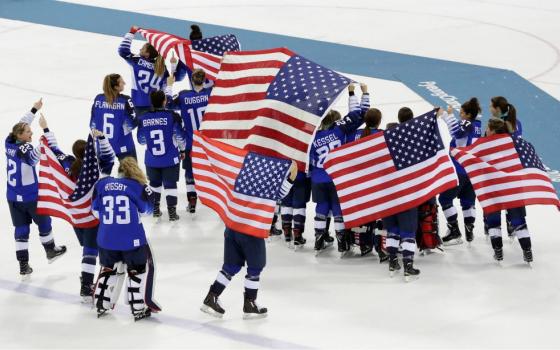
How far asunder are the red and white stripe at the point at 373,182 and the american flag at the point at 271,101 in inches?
31.7

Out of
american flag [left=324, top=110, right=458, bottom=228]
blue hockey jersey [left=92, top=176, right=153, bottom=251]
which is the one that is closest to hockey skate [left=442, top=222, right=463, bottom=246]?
american flag [left=324, top=110, right=458, bottom=228]

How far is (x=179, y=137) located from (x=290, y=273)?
9.18ft

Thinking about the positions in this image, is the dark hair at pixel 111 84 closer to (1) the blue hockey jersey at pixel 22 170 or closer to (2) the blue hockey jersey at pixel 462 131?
(1) the blue hockey jersey at pixel 22 170

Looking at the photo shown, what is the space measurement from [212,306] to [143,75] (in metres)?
5.78

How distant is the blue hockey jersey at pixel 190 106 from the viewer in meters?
14.2

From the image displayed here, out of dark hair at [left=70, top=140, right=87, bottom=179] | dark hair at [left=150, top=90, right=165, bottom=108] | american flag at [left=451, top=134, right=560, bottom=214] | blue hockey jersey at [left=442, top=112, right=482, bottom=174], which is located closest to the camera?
dark hair at [left=70, top=140, right=87, bottom=179]

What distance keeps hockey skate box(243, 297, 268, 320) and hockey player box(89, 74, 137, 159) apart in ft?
13.8

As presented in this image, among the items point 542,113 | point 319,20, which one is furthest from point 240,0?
point 542,113

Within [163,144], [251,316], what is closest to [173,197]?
[163,144]

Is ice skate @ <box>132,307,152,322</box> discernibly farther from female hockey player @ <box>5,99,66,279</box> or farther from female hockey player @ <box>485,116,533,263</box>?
female hockey player @ <box>485,116,533,263</box>

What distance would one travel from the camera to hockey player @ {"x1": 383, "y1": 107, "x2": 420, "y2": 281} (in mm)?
11719

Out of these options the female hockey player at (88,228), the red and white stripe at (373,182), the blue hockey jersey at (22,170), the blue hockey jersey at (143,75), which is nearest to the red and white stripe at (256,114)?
the red and white stripe at (373,182)

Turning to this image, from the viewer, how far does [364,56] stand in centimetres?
2248

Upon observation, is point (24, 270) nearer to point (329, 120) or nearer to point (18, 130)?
point (18, 130)
